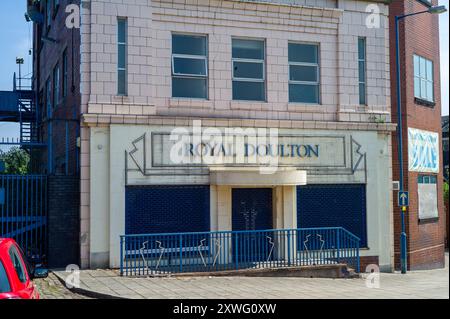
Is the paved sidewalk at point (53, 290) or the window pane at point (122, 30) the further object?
the window pane at point (122, 30)

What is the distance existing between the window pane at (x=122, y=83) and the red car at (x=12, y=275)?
25.6ft

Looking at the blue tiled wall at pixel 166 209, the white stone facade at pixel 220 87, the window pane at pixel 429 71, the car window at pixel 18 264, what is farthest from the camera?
the window pane at pixel 429 71

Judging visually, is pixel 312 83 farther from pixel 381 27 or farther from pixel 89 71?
pixel 89 71

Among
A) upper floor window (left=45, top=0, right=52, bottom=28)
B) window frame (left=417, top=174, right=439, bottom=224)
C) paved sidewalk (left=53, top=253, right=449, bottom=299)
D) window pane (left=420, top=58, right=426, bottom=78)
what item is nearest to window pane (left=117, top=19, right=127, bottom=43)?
paved sidewalk (left=53, top=253, right=449, bottom=299)

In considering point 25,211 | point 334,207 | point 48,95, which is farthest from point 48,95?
point 334,207

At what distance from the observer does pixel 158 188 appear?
14.5 meters

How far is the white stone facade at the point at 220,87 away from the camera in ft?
45.9

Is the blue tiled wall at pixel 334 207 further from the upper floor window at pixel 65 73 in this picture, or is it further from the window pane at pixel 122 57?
the upper floor window at pixel 65 73

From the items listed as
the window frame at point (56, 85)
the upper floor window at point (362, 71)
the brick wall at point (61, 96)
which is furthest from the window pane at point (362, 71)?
the window frame at point (56, 85)

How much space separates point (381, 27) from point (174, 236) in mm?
8577

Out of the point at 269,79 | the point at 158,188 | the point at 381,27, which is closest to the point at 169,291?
the point at 158,188

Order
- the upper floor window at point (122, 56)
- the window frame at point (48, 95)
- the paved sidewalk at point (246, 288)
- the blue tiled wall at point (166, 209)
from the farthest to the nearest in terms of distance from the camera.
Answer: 1. the window frame at point (48, 95)
2. the upper floor window at point (122, 56)
3. the blue tiled wall at point (166, 209)
4. the paved sidewalk at point (246, 288)

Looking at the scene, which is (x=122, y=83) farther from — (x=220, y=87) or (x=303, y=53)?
(x=303, y=53)

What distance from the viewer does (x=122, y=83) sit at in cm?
1452
